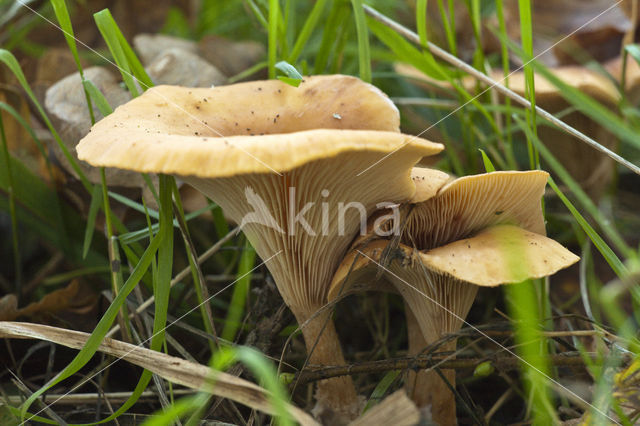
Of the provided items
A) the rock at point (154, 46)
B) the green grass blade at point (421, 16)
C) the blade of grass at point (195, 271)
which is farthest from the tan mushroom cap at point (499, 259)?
the rock at point (154, 46)

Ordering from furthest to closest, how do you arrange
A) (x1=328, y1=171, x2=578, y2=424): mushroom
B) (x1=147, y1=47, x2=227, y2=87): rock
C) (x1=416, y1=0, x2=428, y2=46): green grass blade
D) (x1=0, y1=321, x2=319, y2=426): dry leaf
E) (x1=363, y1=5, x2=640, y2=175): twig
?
(x1=147, y1=47, x2=227, y2=87): rock
(x1=416, y1=0, x2=428, y2=46): green grass blade
(x1=363, y1=5, x2=640, y2=175): twig
(x1=328, y1=171, x2=578, y2=424): mushroom
(x1=0, y1=321, x2=319, y2=426): dry leaf

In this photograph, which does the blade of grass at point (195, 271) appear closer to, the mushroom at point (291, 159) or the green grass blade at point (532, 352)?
the mushroom at point (291, 159)

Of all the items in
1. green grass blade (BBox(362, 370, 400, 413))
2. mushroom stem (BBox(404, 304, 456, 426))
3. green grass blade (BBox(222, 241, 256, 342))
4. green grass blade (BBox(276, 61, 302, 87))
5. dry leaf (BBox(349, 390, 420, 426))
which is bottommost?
mushroom stem (BBox(404, 304, 456, 426))

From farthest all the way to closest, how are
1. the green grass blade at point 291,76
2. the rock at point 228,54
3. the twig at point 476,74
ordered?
the rock at point 228,54 < the twig at point 476,74 < the green grass blade at point 291,76

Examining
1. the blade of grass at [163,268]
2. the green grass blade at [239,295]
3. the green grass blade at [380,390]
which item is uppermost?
the blade of grass at [163,268]

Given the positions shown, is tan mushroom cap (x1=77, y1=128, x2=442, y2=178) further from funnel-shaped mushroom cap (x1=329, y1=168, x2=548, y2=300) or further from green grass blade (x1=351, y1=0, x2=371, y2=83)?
Answer: green grass blade (x1=351, y1=0, x2=371, y2=83)

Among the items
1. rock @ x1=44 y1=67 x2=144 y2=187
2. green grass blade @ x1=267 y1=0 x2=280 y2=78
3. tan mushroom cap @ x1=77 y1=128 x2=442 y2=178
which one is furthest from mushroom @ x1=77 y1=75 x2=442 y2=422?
rock @ x1=44 y1=67 x2=144 y2=187
